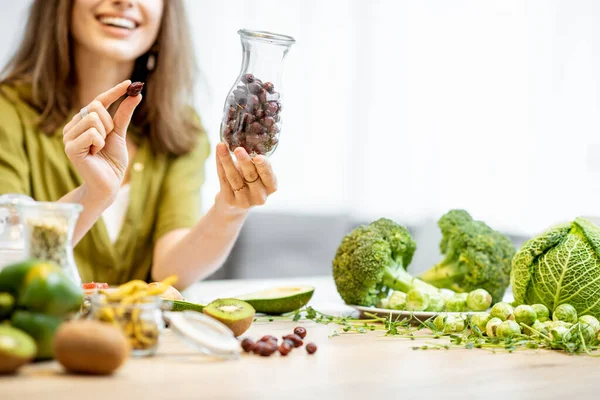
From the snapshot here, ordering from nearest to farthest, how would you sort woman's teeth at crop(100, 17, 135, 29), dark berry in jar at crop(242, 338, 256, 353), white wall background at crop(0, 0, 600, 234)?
dark berry in jar at crop(242, 338, 256, 353), woman's teeth at crop(100, 17, 135, 29), white wall background at crop(0, 0, 600, 234)

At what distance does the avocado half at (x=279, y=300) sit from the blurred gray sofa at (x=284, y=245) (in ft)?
7.27

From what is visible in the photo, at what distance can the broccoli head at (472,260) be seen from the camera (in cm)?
163

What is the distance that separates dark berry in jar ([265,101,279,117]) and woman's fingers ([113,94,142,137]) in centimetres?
25

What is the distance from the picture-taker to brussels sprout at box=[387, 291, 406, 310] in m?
1.49

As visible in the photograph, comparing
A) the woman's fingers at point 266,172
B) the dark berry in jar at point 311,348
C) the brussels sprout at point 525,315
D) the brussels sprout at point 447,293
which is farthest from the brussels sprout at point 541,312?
the woman's fingers at point 266,172

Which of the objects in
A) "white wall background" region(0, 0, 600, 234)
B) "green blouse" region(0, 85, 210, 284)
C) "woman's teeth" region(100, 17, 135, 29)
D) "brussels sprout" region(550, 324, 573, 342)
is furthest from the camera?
"white wall background" region(0, 0, 600, 234)

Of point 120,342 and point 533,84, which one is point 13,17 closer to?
point 533,84

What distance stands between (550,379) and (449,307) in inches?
19.4

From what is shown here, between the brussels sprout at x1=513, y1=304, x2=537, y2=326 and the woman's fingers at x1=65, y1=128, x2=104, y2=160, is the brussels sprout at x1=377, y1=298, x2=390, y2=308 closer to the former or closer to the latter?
the brussels sprout at x1=513, y1=304, x2=537, y2=326

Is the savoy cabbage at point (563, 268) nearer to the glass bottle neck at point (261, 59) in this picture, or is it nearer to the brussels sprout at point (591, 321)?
the brussels sprout at point (591, 321)

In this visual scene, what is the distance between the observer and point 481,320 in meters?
1.32

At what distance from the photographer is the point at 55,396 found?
30.7 inches

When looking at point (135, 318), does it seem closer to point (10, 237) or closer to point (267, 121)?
point (10, 237)

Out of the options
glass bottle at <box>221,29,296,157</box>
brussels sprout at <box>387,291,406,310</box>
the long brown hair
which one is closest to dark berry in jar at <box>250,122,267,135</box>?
glass bottle at <box>221,29,296,157</box>
